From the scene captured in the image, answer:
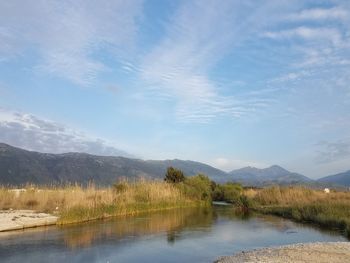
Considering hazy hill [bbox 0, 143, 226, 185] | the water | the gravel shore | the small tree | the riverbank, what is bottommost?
the gravel shore

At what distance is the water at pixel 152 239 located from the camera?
688 inches

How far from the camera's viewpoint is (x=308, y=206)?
31469mm

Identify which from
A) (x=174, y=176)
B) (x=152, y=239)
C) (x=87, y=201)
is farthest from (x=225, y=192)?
(x=152, y=239)

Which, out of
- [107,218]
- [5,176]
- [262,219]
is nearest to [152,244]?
[107,218]

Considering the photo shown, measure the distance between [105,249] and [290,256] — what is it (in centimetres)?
757

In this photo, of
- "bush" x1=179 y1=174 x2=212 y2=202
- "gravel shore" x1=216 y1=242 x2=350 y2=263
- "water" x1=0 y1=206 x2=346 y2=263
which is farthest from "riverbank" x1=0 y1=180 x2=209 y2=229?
"gravel shore" x1=216 y1=242 x2=350 y2=263

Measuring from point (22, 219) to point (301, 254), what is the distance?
15.6m

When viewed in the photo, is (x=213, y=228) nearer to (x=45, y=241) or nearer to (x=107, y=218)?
(x=107, y=218)

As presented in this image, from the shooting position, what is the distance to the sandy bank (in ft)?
77.5

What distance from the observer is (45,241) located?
66.2ft

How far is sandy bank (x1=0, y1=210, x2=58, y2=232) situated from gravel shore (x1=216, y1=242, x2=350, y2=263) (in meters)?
12.2

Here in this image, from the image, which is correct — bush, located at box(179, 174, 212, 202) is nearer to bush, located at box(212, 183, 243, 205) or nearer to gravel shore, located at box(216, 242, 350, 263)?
bush, located at box(212, 183, 243, 205)

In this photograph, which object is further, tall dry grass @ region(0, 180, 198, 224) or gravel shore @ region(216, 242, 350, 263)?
tall dry grass @ region(0, 180, 198, 224)

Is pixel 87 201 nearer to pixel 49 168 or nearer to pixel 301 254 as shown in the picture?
pixel 301 254
